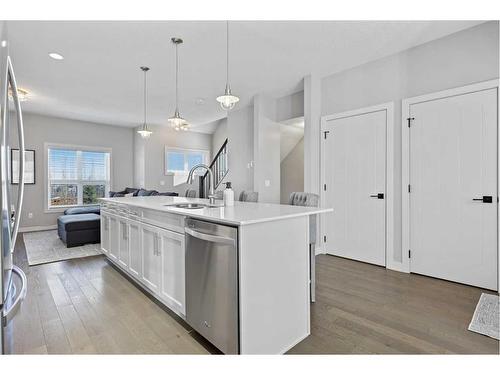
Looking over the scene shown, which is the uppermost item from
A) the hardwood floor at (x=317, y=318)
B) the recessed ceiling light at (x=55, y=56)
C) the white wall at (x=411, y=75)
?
the recessed ceiling light at (x=55, y=56)

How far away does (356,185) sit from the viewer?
3.73m

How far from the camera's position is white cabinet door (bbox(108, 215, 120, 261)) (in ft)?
10.6

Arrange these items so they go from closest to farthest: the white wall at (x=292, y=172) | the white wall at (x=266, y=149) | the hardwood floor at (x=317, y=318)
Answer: the hardwood floor at (x=317, y=318) < the white wall at (x=266, y=149) < the white wall at (x=292, y=172)

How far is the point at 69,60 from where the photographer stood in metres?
3.46

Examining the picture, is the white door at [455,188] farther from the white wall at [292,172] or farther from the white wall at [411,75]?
the white wall at [292,172]

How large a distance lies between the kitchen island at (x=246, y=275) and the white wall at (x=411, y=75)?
2.17m

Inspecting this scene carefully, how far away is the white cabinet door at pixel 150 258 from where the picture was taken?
7.66ft

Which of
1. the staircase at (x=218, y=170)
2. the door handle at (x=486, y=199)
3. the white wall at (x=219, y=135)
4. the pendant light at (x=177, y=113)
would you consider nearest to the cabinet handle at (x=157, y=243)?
the pendant light at (x=177, y=113)

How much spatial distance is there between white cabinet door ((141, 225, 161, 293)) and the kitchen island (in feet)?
0.10

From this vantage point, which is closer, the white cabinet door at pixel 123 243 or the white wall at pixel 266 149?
the white cabinet door at pixel 123 243

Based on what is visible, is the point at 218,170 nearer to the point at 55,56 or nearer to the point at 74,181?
the point at 74,181

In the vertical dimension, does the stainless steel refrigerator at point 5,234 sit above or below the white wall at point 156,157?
below
